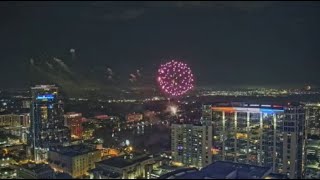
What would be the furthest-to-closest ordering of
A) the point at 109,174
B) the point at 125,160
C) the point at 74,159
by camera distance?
the point at 74,159 → the point at 125,160 → the point at 109,174

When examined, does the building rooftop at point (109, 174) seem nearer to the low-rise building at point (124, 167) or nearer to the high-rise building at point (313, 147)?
the low-rise building at point (124, 167)

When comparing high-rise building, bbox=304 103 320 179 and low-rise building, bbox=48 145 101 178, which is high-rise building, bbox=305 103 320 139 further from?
low-rise building, bbox=48 145 101 178

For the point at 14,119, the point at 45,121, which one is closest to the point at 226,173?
the point at 45,121

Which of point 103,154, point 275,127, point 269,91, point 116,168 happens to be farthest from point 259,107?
point 269,91

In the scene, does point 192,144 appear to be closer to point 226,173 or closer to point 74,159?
point 74,159

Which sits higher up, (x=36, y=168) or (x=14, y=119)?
(x=14, y=119)

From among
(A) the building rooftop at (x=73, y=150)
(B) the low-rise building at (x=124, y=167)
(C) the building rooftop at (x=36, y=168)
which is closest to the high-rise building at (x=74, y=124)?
(A) the building rooftop at (x=73, y=150)
